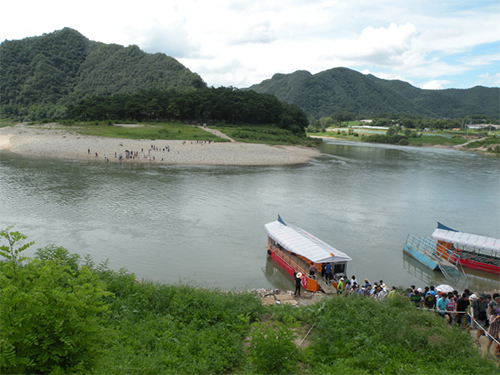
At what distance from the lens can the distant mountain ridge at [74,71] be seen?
14284 cm

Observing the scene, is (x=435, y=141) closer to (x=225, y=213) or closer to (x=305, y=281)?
(x=225, y=213)

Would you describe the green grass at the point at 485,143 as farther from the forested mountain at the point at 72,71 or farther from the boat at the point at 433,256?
the boat at the point at 433,256

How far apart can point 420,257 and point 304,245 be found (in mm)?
8566

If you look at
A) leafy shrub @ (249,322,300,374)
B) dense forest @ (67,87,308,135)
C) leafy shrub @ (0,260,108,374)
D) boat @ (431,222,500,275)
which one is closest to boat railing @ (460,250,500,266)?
boat @ (431,222,500,275)

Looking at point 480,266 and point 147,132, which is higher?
point 147,132

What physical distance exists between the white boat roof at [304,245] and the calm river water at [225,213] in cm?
184

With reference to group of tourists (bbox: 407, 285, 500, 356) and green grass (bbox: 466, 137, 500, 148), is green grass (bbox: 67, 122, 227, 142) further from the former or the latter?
green grass (bbox: 466, 137, 500, 148)

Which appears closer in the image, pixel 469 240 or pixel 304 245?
pixel 304 245

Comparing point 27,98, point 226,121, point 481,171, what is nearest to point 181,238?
point 481,171

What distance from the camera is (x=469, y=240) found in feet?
72.6

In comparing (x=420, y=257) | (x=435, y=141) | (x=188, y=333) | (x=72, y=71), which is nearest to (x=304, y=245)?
(x=420, y=257)

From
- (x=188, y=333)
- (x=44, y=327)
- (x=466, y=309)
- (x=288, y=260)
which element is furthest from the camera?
(x=288, y=260)

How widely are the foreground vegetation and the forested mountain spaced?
415 feet

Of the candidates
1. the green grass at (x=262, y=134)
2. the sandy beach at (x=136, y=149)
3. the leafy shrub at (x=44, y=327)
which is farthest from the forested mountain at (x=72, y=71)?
the leafy shrub at (x=44, y=327)
